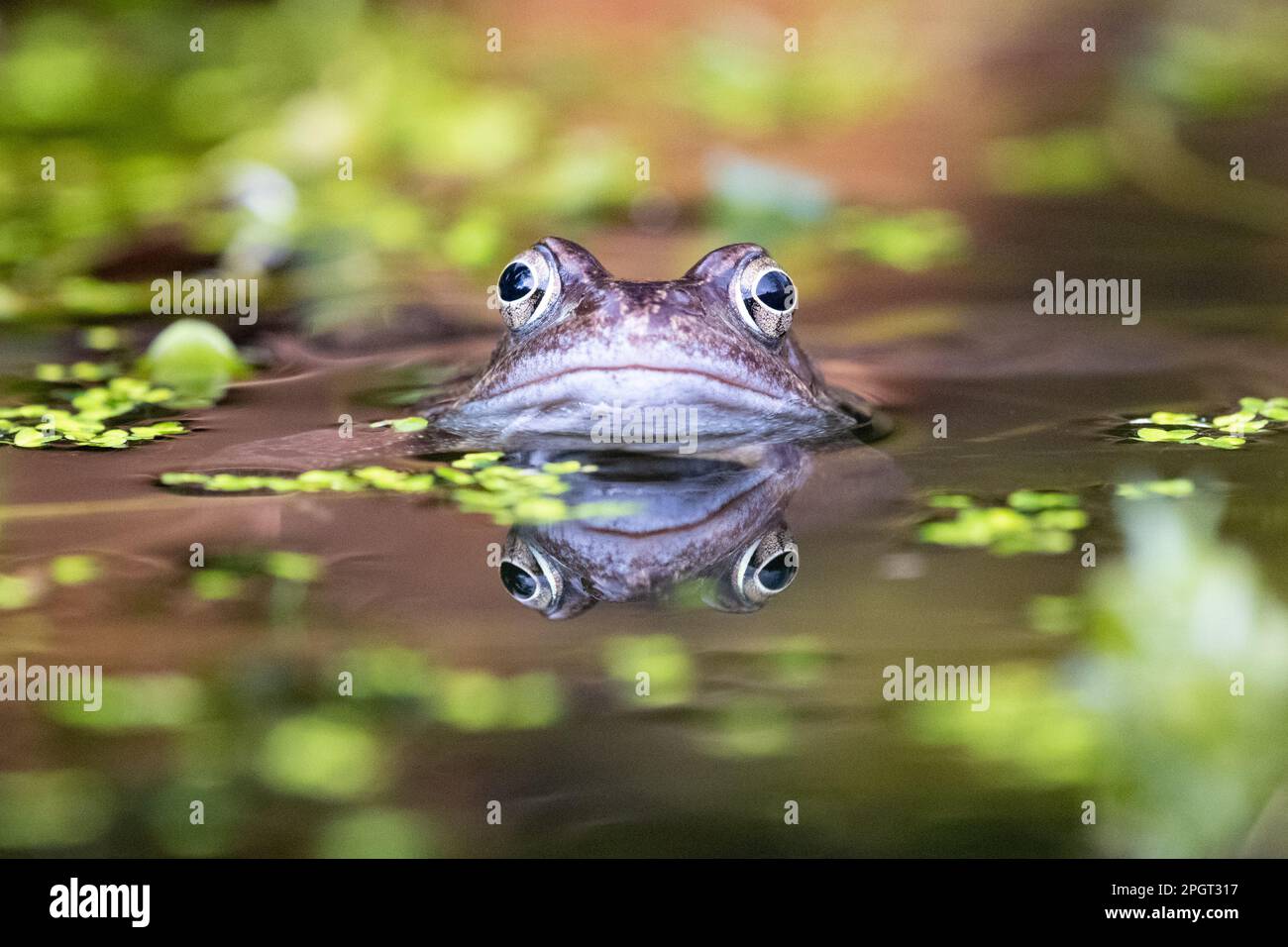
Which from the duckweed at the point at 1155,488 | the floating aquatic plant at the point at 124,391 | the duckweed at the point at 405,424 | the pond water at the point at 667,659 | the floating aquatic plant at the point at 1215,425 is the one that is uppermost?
the floating aquatic plant at the point at 124,391

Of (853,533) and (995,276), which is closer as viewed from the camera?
(853,533)

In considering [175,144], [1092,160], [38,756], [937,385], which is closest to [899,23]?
[1092,160]

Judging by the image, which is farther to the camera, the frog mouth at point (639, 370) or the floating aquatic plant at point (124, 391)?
the floating aquatic plant at point (124, 391)

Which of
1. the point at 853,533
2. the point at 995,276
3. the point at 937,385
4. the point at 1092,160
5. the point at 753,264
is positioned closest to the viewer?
the point at 853,533

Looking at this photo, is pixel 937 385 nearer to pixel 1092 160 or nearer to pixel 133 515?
pixel 133 515

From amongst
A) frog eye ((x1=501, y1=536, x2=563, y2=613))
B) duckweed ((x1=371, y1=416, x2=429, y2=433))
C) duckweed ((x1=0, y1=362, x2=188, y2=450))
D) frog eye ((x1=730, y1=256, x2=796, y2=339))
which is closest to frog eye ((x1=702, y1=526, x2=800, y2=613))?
frog eye ((x1=501, y1=536, x2=563, y2=613))

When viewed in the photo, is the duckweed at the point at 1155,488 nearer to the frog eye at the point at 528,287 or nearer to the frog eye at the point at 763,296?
the frog eye at the point at 763,296

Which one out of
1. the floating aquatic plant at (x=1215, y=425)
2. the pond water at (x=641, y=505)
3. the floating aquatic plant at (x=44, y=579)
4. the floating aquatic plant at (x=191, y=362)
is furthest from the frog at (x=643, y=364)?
the floating aquatic plant at (x=44, y=579)
